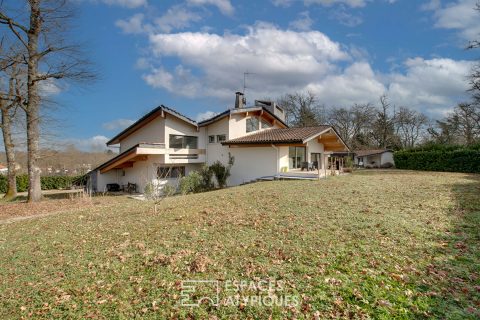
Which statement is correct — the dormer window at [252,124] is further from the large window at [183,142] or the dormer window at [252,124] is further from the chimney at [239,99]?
the large window at [183,142]

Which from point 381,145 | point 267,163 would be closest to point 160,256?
point 267,163

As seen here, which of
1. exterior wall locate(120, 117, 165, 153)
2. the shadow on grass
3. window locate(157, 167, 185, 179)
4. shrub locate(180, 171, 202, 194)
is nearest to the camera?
the shadow on grass

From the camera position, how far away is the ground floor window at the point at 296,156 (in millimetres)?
19828

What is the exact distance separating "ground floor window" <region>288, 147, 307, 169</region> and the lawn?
11237mm

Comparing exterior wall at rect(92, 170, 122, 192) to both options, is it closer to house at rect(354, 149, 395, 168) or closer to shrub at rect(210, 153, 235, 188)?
shrub at rect(210, 153, 235, 188)

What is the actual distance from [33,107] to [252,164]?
13.6 m

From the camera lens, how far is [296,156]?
20.4 metres

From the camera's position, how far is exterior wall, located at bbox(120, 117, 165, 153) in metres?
19.6

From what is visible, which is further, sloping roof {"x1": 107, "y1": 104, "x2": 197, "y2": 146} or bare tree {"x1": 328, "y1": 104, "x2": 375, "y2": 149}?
bare tree {"x1": 328, "y1": 104, "x2": 375, "y2": 149}

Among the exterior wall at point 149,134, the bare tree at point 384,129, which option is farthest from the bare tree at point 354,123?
the exterior wall at point 149,134

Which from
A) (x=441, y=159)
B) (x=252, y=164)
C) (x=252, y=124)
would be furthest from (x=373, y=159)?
(x=252, y=164)

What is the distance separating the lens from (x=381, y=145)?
51.3 metres

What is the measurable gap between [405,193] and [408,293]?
28.6 ft

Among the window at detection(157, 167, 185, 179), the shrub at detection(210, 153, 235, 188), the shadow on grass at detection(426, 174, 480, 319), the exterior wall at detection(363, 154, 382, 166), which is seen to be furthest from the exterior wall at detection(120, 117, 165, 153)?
the exterior wall at detection(363, 154, 382, 166)
